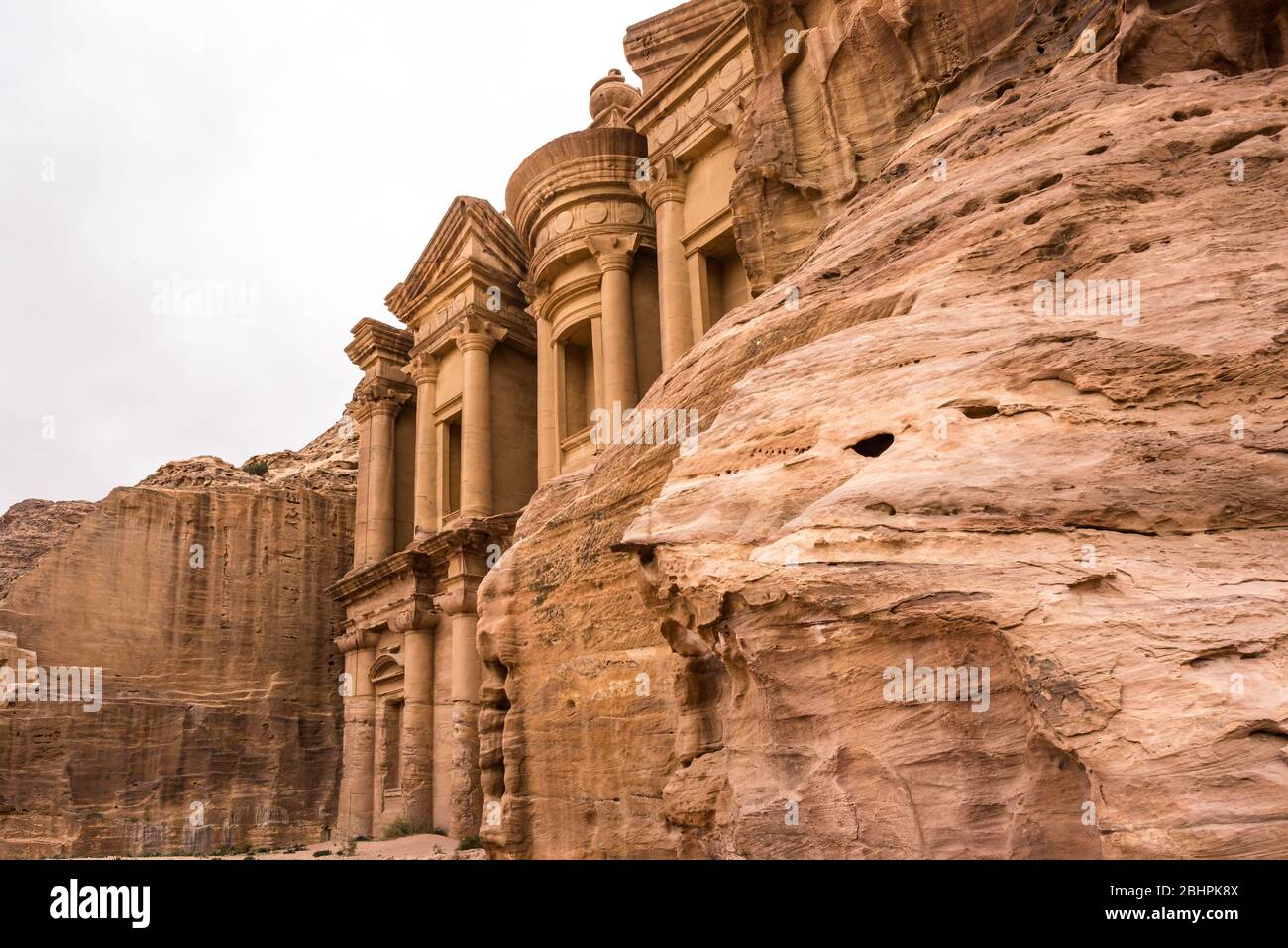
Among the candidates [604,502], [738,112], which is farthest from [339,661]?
[604,502]

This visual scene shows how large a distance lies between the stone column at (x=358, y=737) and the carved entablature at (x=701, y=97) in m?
14.8

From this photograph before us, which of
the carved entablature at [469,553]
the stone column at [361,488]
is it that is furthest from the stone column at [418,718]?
the stone column at [361,488]

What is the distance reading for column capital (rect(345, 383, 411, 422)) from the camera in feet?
98.6

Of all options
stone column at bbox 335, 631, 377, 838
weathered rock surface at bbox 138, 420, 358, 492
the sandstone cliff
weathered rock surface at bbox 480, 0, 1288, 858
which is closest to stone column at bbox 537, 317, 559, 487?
stone column at bbox 335, 631, 377, 838

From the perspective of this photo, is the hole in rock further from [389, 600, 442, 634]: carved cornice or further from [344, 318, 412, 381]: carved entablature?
[344, 318, 412, 381]: carved entablature

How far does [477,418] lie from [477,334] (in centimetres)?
242

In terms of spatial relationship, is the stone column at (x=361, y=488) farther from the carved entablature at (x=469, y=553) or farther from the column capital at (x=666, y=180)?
the column capital at (x=666, y=180)

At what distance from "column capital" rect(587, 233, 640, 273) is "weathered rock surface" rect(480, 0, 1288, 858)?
51.7 feet

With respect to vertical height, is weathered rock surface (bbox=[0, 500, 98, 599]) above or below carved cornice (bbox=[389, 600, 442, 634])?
above

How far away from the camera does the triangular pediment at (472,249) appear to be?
2645 cm

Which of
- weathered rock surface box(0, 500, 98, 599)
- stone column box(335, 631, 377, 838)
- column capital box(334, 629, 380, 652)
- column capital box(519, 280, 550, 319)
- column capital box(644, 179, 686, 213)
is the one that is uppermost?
column capital box(644, 179, 686, 213)

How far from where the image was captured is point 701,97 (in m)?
20.1

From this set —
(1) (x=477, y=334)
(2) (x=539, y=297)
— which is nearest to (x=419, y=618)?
(1) (x=477, y=334)

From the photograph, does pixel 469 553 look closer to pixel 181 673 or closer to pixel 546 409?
pixel 546 409
